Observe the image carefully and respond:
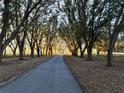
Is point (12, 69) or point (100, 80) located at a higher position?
point (12, 69)

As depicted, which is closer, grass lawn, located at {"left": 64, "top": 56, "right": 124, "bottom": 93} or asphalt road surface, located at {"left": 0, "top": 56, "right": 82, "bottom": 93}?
asphalt road surface, located at {"left": 0, "top": 56, "right": 82, "bottom": 93}

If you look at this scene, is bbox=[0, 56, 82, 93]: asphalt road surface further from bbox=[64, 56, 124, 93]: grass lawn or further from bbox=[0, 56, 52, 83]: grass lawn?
bbox=[0, 56, 52, 83]: grass lawn

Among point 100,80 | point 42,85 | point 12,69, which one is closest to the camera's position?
point 42,85

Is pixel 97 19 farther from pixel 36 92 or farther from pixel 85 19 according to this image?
pixel 36 92

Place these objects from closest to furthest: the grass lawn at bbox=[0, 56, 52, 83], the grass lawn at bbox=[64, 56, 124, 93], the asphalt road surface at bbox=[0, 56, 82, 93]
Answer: the asphalt road surface at bbox=[0, 56, 82, 93]
the grass lawn at bbox=[64, 56, 124, 93]
the grass lawn at bbox=[0, 56, 52, 83]

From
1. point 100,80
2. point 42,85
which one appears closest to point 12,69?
point 100,80

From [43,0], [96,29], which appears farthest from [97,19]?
[43,0]

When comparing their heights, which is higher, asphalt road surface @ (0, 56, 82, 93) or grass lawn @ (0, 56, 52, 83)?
grass lawn @ (0, 56, 52, 83)

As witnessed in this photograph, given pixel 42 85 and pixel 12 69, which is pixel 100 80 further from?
pixel 12 69

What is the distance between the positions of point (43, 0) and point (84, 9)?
35.5 ft

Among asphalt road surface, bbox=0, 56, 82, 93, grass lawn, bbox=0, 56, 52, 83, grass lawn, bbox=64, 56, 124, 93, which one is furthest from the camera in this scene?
grass lawn, bbox=0, 56, 52, 83

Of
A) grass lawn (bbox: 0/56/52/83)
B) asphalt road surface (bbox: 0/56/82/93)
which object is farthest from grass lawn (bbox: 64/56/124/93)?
grass lawn (bbox: 0/56/52/83)

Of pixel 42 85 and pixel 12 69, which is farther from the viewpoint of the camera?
pixel 12 69

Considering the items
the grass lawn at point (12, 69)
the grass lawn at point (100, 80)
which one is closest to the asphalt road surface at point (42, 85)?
the grass lawn at point (100, 80)
